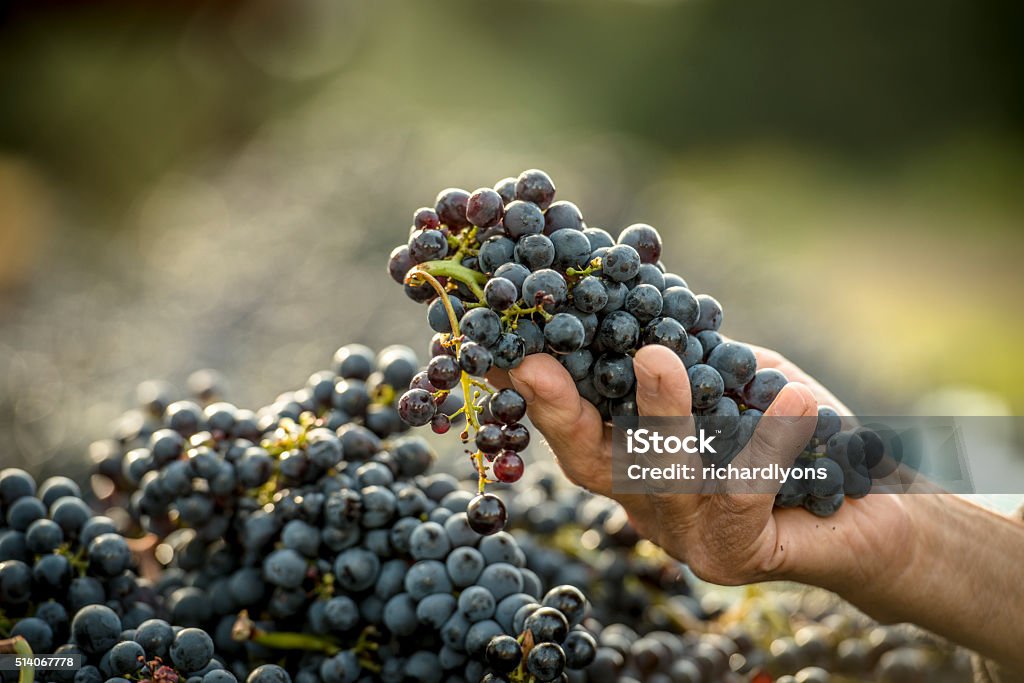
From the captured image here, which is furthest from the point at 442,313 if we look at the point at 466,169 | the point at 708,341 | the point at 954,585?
the point at 466,169

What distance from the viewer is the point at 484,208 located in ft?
2.92

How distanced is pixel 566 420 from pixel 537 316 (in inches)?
5.6

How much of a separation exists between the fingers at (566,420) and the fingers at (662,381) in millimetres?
86

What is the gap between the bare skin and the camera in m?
0.94

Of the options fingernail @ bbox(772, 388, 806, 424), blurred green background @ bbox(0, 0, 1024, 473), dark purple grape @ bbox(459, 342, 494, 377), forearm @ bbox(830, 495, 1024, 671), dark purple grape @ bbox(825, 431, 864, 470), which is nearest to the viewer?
dark purple grape @ bbox(459, 342, 494, 377)

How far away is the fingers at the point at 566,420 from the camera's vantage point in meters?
0.90

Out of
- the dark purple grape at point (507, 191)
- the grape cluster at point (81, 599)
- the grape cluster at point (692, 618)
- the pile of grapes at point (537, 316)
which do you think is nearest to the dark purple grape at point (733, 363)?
the pile of grapes at point (537, 316)

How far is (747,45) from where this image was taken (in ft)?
27.1

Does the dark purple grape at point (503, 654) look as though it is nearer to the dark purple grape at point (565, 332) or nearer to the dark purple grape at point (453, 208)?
the dark purple grape at point (565, 332)

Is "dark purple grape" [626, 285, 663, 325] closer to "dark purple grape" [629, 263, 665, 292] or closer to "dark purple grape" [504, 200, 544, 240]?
"dark purple grape" [629, 263, 665, 292]

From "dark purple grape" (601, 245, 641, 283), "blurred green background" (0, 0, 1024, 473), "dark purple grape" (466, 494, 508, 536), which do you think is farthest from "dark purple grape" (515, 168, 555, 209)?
"blurred green background" (0, 0, 1024, 473)

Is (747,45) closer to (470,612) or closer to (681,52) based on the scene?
(681,52)

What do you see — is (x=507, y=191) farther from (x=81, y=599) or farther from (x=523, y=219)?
(x=81, y=599)

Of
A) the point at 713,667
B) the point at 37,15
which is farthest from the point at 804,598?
the point at 37,15
